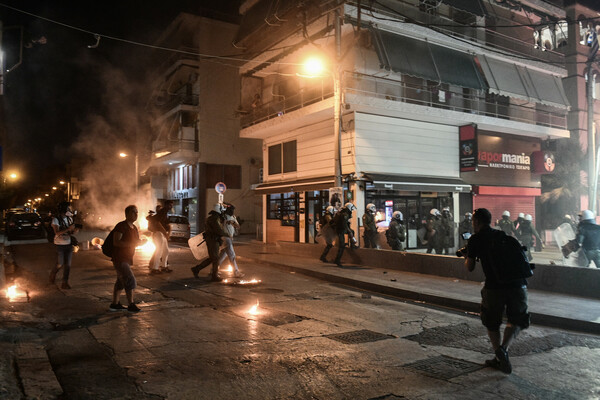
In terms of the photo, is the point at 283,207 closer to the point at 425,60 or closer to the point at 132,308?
the point at 425,60

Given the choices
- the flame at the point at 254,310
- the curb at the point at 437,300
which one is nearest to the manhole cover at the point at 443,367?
the curb at the point at 437,300

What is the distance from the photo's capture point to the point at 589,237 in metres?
9.45

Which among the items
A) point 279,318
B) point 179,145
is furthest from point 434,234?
point 179,145

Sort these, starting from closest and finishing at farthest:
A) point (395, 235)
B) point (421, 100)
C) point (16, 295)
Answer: point (16, 295), point (395, 235), point (421, 100)

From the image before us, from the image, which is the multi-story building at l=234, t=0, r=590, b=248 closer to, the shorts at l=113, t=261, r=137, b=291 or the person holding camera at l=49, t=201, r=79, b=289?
the person holding camera at l=49, t=201, r=79, b=289

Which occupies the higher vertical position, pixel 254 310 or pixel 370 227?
pixel 370 227

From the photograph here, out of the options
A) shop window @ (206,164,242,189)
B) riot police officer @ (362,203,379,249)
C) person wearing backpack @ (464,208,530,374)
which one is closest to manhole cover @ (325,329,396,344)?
person wearing backpack @ (464,208,530,374)

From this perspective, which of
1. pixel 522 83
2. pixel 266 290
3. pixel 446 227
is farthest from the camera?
pixel 522 83

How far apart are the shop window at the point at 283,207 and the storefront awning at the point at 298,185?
2.08 feet

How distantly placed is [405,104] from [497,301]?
14.1 m

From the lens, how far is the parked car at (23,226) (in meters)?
23.2

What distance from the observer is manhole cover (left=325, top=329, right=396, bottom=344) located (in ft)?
18.3

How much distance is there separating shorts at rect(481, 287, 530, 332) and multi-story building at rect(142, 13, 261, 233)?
2705 centimetres

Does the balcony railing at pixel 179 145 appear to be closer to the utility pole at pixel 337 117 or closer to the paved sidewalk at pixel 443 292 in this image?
the utility pole at pixel 337 117
